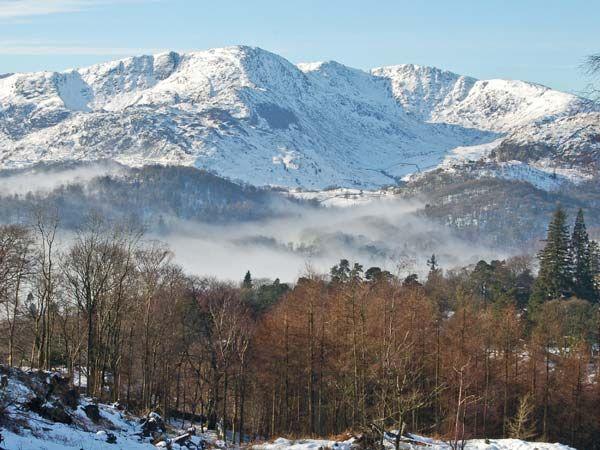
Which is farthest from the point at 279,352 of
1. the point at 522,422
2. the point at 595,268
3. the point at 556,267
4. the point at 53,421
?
the point at 595,268

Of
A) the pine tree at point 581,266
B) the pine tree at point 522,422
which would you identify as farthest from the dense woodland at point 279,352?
the pine tree at point 581,266

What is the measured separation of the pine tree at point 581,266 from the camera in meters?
90.2

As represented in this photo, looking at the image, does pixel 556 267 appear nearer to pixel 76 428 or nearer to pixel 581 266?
pixel 581 266

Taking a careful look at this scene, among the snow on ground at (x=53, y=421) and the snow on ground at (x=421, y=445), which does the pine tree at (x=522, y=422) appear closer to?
the snow on ground at (x=421, y=445)

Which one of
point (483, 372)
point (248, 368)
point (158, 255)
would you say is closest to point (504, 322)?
point (483, 372)

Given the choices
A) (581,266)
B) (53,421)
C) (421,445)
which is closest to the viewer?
(53,421)

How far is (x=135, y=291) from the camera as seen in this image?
50.2 metres

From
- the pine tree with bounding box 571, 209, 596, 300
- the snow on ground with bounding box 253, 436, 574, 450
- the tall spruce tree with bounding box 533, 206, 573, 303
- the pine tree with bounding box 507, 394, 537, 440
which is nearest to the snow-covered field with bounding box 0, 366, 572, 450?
the snow on ground with bounding box 253, 436, 574, 450

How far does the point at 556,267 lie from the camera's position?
8781 cm

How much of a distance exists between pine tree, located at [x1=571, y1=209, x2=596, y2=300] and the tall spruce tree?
5.52ft

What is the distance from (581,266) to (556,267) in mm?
7529

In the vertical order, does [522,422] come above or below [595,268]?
below

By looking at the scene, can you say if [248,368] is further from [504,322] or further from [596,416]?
[596,416]

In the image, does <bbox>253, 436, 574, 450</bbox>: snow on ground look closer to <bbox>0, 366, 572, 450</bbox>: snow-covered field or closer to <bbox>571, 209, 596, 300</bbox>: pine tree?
<bbox>0, 366, 572, 450</bbox>: snow-covered field
